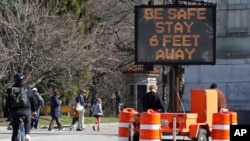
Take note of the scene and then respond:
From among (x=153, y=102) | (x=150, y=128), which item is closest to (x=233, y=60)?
(x=153, y=102)

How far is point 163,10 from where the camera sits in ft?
70.5

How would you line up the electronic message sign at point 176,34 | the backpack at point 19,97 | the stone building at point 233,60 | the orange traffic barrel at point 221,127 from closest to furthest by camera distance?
1. the orange traffic barrel at point 221,127
2. the backpack at point 19,97
3. the electronic message sign at point 176,34
4. the stone building at point 233,60

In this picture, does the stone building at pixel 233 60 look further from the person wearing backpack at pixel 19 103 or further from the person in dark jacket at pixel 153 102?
the person wearing backpack at pixel 19 103

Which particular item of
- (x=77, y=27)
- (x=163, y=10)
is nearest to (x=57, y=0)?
(x=77, y=27)

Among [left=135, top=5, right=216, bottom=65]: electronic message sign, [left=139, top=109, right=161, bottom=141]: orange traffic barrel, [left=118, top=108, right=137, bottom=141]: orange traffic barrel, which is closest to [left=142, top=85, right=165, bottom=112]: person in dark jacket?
[left=135, top=5, right=216, bottom=65]: electronic message sign

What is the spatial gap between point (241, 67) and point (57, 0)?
1343 cm

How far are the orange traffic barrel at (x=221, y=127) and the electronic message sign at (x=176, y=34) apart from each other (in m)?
4.42

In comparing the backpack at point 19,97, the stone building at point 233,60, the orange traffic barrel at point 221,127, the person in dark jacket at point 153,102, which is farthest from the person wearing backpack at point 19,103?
the stone building at point 233,60

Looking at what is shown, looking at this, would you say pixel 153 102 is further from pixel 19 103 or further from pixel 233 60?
pixel 233 60

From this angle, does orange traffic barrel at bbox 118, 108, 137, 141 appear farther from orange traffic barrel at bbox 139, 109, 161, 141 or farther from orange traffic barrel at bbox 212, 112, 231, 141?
orange traffic barrel at bbox 212, 112, 231, 141

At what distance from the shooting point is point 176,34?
21.4 meters

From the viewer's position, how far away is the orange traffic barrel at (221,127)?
16578 millimetres

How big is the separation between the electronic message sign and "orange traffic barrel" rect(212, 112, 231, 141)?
14.5 feet

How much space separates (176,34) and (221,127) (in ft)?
16.9
